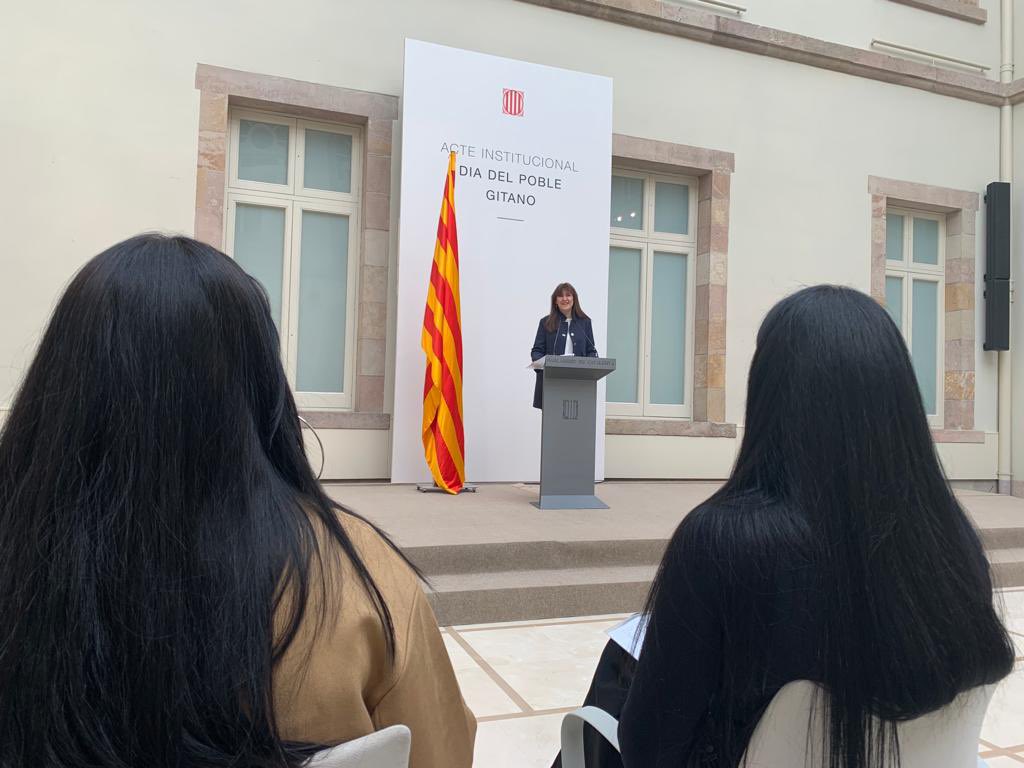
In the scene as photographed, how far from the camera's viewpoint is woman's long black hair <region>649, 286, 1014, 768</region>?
98cm

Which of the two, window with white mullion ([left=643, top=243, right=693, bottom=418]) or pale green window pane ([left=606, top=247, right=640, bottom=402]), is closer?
pale green window pane ([left=606, top=247, right=640, bottom=402])

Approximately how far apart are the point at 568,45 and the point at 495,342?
2.77 m

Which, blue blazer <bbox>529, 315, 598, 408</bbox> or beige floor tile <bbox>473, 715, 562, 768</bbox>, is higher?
blue blazer <bbox>529, 315, 598, 408</bbox>

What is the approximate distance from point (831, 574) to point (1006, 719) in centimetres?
222

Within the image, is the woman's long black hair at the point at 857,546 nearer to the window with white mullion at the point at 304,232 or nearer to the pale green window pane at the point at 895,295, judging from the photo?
the window with white mullion at the point at 304,232

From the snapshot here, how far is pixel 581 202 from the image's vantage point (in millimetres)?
6547

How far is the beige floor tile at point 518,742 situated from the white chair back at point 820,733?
1.31m

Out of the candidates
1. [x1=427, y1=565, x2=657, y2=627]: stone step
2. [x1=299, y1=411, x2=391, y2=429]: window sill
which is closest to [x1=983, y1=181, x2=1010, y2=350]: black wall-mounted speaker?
[x1=427, y1=565, x2=657, y2=627]: stone step

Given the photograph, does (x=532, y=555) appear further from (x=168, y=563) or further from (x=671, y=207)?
(x=671, y=207)

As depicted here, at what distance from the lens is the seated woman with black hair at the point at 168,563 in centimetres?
71

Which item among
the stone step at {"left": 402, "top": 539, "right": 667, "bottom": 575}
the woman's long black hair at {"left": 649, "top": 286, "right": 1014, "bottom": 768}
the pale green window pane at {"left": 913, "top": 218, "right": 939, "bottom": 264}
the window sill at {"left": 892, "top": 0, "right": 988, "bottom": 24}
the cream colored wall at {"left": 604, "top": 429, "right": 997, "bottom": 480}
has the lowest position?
the stone step at {"left": 402, "top": 539, "right": 667, "bottom": 575}

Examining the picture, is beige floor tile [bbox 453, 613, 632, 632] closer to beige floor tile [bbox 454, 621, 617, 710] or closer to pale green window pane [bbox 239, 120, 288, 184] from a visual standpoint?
beige floor tile [bbox 454, 621, 617, 710]

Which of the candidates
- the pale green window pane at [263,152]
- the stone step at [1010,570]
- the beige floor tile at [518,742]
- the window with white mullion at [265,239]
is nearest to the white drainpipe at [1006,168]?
the stone step at [1010,570]

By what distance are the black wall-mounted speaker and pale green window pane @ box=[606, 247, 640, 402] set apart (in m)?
3.78
